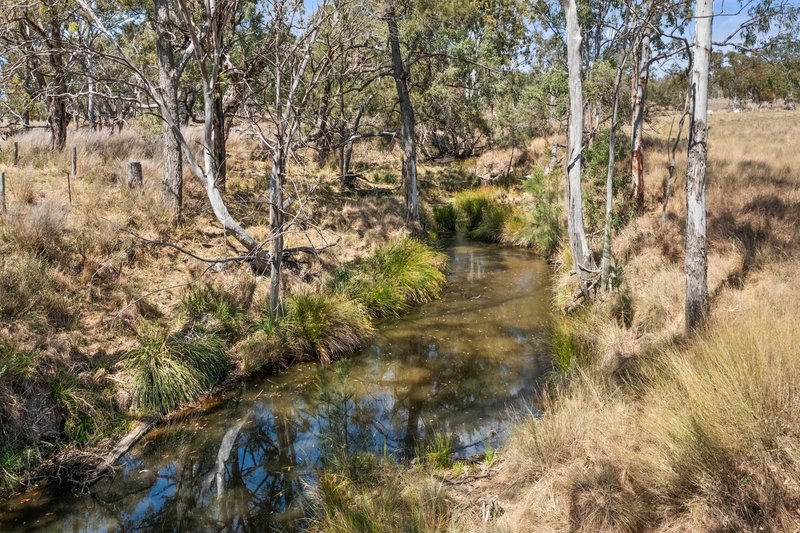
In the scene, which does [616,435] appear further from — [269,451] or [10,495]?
[10,495]

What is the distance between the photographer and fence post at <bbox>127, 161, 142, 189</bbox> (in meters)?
11.6

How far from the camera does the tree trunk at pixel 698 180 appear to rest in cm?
656

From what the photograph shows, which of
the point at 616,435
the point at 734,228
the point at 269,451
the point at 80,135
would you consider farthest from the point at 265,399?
the point at 80,135

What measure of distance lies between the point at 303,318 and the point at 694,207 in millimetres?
5844

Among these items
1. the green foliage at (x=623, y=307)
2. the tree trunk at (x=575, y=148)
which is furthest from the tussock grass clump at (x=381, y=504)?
the tree trunk at (x=575, y=148)

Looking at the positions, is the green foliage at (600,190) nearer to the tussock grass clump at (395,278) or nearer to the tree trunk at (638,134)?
the tree trunk at (638,134)

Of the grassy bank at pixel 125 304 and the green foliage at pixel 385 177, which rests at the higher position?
the green foliage at pixel 385 177

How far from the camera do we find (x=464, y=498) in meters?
4.90

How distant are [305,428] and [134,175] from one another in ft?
24.6

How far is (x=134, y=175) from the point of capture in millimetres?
11664

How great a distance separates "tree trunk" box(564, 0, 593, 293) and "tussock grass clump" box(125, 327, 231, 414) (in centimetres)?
639

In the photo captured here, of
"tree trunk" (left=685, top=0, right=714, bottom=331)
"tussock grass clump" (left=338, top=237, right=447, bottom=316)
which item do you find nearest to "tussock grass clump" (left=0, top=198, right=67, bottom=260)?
"tussock grass clump" (left=338, top=237, right=447, bottom=316)

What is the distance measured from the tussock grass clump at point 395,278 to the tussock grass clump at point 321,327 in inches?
A: 41.2

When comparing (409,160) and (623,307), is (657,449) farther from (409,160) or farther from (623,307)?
(409,160)
